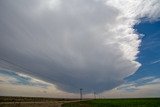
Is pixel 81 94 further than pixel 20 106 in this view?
Yes

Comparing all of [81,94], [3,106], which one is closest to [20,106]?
[3,106]

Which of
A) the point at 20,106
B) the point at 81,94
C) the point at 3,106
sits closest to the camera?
the point at 3,106

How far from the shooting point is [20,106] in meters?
53.5

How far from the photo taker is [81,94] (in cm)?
17238

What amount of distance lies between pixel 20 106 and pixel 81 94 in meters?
121

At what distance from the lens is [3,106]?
46750 mm

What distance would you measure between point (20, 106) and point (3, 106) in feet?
23.5

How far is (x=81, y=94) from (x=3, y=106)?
128 m

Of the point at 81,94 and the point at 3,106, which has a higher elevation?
the point at 81,94

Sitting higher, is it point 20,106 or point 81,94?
point 81,94

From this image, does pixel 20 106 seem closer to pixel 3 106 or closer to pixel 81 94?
pixel 3 106

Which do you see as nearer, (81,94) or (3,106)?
(3,106)

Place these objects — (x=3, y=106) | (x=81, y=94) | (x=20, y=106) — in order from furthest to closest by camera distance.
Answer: (x=81, y=94) < (x=20, y=106) < (x=3, y=106)
